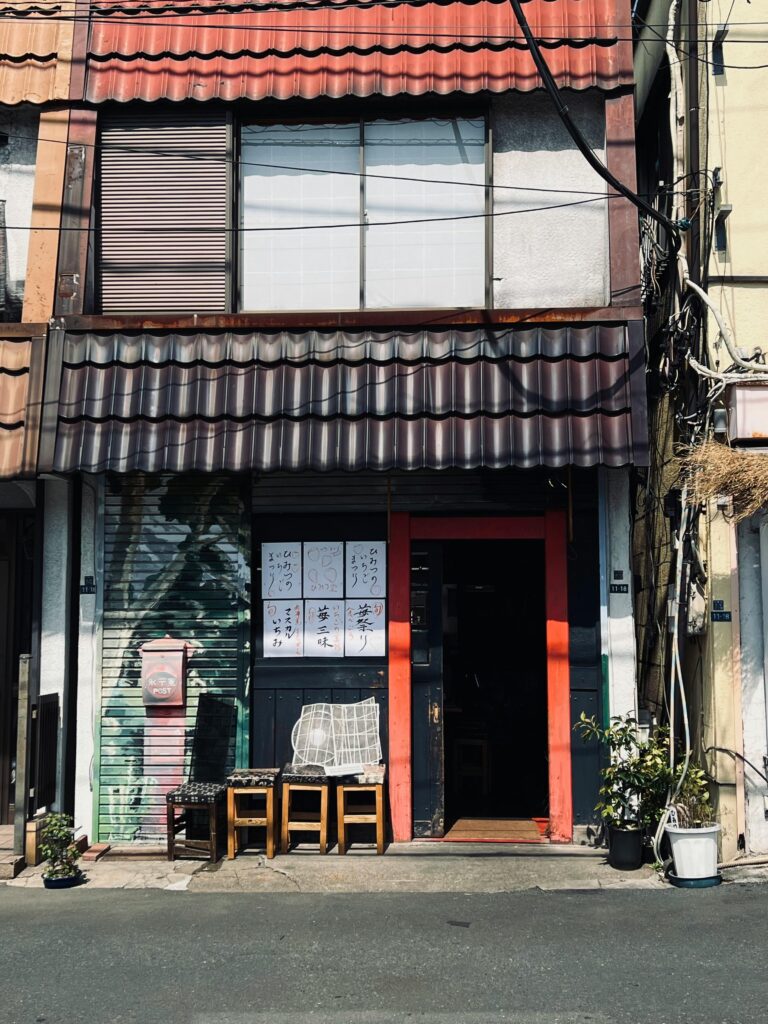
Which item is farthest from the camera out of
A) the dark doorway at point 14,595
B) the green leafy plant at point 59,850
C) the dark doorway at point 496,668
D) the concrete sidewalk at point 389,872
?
the dark doorway at point 496,668

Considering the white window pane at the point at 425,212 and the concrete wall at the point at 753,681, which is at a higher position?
the white window pane at the point at 425,212

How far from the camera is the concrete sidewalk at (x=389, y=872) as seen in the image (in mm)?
8328

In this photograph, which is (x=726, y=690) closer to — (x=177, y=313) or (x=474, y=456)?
(x=474, y=456)

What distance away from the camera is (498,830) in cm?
1000

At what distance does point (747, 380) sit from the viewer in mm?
8367

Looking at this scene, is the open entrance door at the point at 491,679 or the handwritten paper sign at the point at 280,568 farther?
the open entrance door at the point at 491,679

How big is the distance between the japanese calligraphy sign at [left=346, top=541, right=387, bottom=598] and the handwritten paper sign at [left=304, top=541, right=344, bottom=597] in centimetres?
8

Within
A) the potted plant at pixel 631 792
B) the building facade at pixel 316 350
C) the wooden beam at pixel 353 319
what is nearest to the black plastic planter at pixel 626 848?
the potted plant at pixel 631 792

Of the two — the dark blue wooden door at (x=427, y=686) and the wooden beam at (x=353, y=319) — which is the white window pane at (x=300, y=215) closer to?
the wooden beam at (x=353, y=319)

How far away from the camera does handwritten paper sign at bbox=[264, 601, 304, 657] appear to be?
32.2 feet

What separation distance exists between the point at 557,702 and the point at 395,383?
326 centimetres

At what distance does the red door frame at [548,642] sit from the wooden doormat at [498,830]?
362mm

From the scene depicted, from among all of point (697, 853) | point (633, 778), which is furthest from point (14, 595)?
point (697, 853)

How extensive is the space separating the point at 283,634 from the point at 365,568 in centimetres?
100
